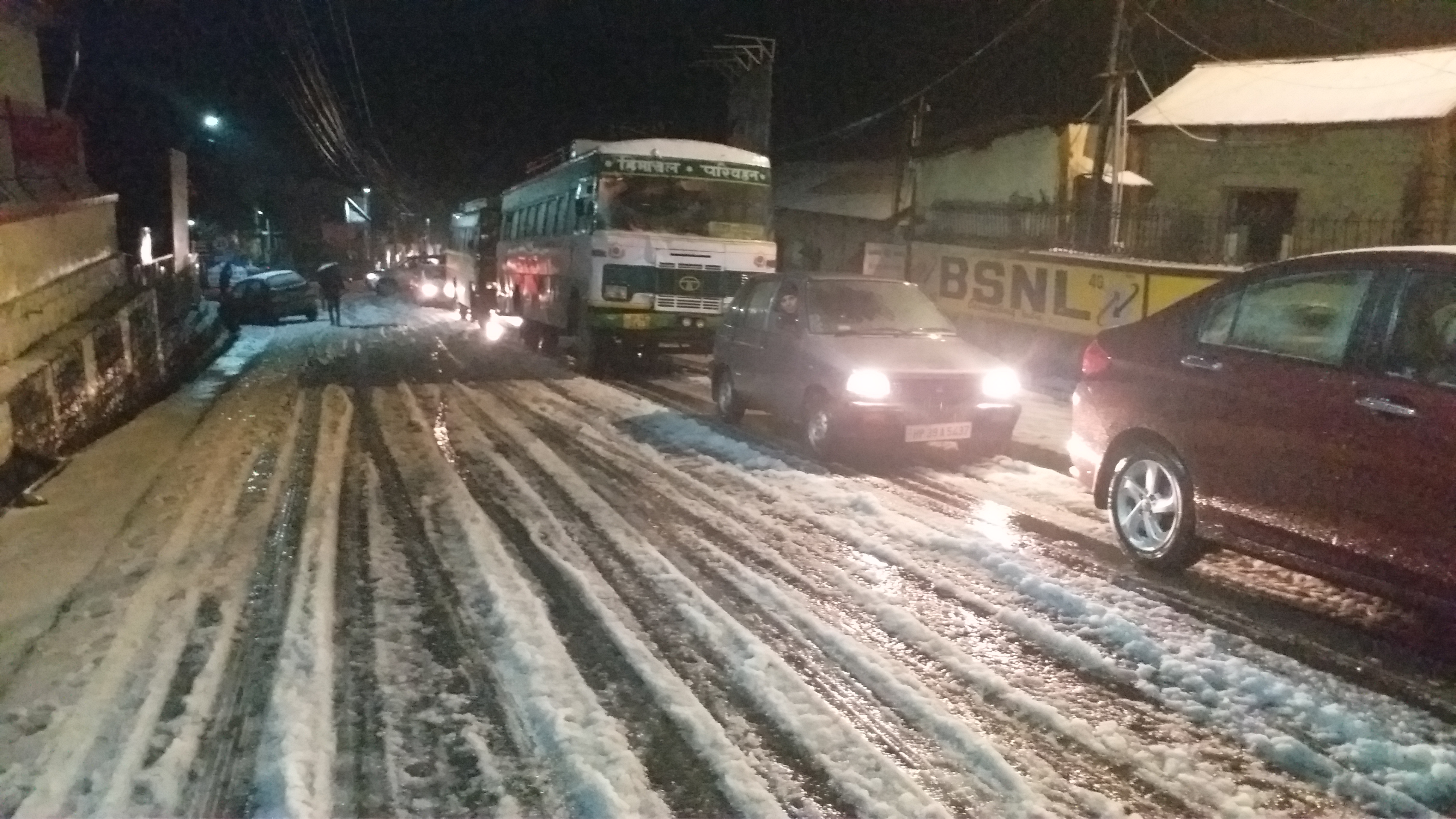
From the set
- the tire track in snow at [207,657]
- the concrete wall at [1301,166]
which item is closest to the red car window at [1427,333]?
the tire track in snow at [207,657]

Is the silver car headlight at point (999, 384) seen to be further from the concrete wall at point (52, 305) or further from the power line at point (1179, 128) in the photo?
the power line at point (1179, 128)

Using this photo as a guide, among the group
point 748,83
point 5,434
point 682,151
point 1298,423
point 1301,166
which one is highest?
point 748,83

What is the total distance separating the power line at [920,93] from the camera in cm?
2212

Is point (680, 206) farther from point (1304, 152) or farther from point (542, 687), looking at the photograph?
point (542, 687)

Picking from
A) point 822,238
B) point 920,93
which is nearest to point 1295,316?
point 920,93

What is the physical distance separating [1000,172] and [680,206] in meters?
10.1

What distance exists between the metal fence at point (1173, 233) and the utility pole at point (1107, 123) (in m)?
0.03

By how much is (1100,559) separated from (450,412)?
8437 mm

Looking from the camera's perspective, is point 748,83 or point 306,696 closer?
point 306,696

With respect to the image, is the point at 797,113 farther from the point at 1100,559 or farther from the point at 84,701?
the point at 84,701

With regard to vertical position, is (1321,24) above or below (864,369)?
above

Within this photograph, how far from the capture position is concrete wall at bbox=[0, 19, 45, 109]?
54.4ft

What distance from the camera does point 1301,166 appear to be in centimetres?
1991

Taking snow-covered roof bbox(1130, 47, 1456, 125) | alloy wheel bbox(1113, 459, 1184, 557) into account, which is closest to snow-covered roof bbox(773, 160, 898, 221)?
snow-covered roof bbox(1130, 47, 1456, 125)
